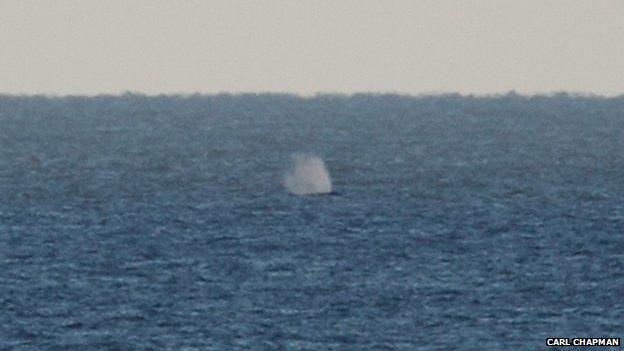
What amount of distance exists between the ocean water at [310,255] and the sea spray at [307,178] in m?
1.16

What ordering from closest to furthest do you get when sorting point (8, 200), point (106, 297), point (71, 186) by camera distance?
point (106, 297), point (8, 200), point (71, 186)

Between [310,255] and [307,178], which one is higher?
[307,178]

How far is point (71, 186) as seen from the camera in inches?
4727

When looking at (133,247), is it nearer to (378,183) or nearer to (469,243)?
(469,243)

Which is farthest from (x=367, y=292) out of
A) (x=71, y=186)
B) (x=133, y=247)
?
(x=71, y=186)

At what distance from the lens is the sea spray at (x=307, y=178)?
386ft

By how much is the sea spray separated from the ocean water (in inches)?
45.8

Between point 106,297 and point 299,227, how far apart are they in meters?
22.0

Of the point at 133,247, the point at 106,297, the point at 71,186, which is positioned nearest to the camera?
the point at 106,297

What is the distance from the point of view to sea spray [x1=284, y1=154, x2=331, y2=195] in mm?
117625

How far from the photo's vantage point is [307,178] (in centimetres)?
12300

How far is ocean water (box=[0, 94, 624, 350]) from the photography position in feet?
232

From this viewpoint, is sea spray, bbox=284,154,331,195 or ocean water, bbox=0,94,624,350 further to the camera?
sea spray, bbox=284,154,331,195

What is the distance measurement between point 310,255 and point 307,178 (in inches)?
1399
